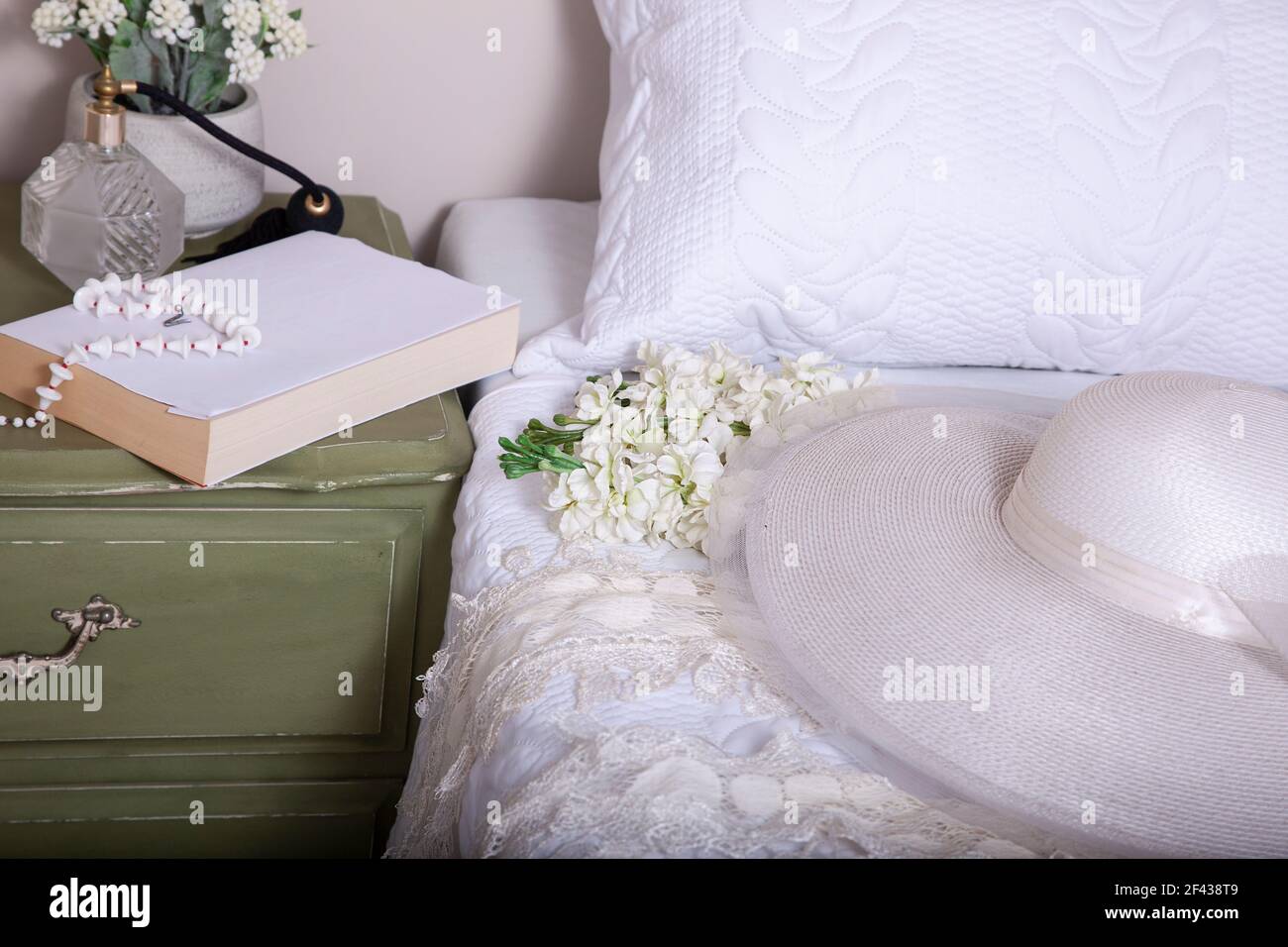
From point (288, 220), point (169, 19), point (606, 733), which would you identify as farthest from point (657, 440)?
point (169, 19)

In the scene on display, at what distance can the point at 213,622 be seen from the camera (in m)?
0.90

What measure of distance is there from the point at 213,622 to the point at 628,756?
1.54 ft

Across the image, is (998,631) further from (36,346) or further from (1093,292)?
(36,346)

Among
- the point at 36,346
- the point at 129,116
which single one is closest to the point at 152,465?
the point at 36,346

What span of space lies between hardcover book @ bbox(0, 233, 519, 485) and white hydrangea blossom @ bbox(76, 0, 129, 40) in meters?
0.24

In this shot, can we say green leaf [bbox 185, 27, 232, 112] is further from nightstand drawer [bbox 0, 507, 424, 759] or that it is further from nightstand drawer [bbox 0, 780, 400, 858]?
nightstand drawer [bbox 0, 780, 400, 858]

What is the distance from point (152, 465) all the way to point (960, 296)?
2.07 feet

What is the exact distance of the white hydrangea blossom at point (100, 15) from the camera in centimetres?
96

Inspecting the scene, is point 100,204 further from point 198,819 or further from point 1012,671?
point 1012,671

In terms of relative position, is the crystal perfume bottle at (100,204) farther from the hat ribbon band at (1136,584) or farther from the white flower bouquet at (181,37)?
the hat ribbon band at (1136,584)

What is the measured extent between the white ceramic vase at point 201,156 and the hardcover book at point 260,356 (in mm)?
156

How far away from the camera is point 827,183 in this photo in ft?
2.83

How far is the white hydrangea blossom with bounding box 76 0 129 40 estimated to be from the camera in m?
0.96

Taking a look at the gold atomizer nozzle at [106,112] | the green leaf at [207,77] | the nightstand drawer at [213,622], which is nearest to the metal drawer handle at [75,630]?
the nightstand drawer at [213,622]
